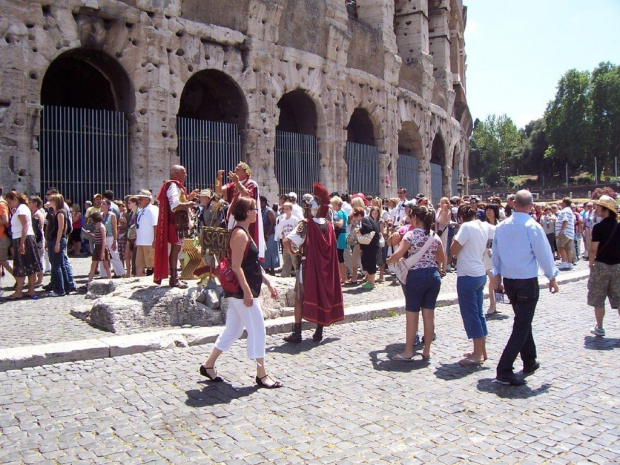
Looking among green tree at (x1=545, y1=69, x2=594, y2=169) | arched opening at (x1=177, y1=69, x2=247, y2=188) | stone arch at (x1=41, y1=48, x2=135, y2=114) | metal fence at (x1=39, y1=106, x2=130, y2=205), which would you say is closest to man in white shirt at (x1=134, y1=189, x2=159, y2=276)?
metal fence at (x1=39, y1=106, x2=130, y2=205)

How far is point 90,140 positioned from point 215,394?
9912 millimetres

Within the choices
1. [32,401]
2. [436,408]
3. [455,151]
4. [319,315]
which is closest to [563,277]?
[319,315]

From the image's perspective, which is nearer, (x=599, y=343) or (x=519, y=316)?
(x=519, y=316)

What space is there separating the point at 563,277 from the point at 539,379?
711 centimetres

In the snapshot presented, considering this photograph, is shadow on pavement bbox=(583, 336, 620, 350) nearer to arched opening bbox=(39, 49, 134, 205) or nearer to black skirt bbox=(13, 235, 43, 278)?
black skirt bbox=(13, 235, 43, 278)

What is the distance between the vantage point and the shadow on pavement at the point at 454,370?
196 inches

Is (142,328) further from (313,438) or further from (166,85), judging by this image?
(166,85)

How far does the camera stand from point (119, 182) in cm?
1318

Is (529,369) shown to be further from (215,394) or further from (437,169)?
(437,169)

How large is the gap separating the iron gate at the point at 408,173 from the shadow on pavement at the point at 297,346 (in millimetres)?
16283

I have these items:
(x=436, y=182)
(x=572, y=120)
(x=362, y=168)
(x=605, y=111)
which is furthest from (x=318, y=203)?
(x=605, y=111)

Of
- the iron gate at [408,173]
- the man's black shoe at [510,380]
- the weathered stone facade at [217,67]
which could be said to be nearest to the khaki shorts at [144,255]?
the weathered stone facade at [217,67]

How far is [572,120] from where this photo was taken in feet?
197

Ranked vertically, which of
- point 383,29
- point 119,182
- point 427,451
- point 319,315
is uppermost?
point 383,29
